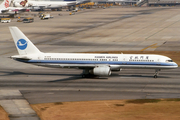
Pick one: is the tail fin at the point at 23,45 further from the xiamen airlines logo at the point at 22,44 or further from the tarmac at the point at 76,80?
the tarmac at the point at 76,80

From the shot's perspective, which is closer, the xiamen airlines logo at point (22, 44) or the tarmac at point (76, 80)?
the tarmac at point (76, 80)

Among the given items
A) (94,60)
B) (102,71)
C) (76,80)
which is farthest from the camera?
(94,60)

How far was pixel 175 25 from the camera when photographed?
138 metres

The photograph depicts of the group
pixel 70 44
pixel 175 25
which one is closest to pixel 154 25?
pixel 175 25

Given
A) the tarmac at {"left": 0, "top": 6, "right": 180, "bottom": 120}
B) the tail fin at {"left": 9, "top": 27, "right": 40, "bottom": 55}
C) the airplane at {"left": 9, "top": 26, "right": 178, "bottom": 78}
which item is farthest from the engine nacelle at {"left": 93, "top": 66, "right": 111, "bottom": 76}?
the tail fin at {"left": 9, "top": 27, "right": 40, "bottom": 55}

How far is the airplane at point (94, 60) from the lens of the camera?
54000mm

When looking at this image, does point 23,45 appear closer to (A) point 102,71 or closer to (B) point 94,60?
(B) point 94,60

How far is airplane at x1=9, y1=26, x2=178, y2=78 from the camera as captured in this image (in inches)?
2126

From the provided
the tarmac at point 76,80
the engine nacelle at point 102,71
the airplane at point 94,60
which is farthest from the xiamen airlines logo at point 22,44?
the engine nacelle at point 102,71

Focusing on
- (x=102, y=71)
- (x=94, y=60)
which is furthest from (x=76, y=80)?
(x=102, y=71)

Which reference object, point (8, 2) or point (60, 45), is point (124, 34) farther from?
point (8, 2)

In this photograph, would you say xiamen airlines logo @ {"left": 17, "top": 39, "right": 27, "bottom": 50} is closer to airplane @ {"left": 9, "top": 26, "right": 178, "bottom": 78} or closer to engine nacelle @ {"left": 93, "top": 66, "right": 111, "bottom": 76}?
airplane @ {"left": 9, "top": 26, "right": 178, "bottom": 78}

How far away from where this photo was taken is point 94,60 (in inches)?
2172

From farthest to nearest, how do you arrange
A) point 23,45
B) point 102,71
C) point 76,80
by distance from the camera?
point 23,45, point 76,80, point 102,71
